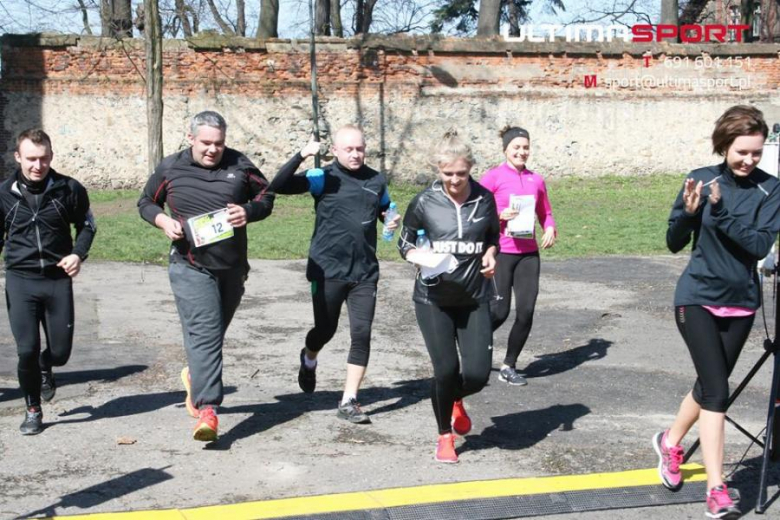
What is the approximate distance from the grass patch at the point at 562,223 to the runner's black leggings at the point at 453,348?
9436 mm

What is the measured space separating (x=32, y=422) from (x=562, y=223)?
14.8 m

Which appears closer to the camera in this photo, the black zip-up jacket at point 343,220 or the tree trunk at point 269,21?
the black zip-up jacket at point 343,220

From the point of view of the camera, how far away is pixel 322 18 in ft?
113

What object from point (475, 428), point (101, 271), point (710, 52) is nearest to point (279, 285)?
point (101, 271)

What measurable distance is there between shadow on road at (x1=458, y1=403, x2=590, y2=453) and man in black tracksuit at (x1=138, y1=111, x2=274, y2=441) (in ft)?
5.43

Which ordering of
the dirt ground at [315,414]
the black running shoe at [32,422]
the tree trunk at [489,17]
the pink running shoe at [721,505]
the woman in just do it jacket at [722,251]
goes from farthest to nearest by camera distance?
the tree trunk at [489,17] < the black running shoe at [32,422] < the dirt ground at [315,414] < the woman in just do it jacket at [722,251] < the pink running shoe at [721,505]

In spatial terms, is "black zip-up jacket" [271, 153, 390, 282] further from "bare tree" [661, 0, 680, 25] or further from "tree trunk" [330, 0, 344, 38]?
"tree trunk" [330, 0, 344, 38]

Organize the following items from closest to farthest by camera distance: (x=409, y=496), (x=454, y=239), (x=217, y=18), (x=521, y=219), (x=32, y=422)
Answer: (x=409, y=496)
(x=454, y=239)
(x=32, y=422)
(x=521, y=219)
(x=217, y=18)

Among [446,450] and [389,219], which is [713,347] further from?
[389,219]

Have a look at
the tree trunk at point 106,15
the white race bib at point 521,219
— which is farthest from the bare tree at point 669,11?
the white race bib at point 521,219

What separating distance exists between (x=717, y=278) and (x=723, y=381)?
0.52 meters

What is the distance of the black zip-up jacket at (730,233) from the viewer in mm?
5277

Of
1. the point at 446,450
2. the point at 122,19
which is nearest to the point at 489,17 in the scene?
the point at 122,19

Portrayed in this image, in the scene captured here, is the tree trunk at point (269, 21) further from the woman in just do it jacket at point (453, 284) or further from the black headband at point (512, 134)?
the woman in just do it jacket at point (453, 284)
